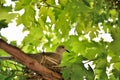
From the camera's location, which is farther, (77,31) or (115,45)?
(77,31)

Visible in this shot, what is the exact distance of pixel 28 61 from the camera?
1.42 metres

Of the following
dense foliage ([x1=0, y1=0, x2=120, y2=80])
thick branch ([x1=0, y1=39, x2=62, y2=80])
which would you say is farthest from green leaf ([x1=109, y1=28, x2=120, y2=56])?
thick branch ([x1=0, y1=39, x2=62, y2=80])

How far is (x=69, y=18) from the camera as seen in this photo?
60.1 inches

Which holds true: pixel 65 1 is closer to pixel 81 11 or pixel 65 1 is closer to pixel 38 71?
pixel 81 11

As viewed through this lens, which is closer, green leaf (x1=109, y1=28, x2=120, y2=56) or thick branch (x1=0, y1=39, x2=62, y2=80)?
thick branch (x1=0, y1=39, x2=62, y2=80)

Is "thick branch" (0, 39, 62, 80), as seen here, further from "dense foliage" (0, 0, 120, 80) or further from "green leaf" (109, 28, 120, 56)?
"green leaf" (109, 28, 120, 56)

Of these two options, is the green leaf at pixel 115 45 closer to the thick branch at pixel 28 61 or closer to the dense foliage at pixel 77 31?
the dense foliage at pixel 77 31

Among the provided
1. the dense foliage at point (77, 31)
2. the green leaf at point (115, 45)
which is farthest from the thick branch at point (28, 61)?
the green leaf at point (115, 45)

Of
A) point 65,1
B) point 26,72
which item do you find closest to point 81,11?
point 65,1

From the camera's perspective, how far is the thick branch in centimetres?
131

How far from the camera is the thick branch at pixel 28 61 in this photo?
1306mm

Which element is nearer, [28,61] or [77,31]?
[28,61]

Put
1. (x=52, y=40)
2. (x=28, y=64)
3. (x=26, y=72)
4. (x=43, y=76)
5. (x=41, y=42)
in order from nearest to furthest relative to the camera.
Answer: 1. (x=28, y=64)
2. (x=43, y=76)
3. (x=26, y=72)
4. (x=41, y=42)
5. (x=52, y=40)

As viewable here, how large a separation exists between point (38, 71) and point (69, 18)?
1.01 feet
